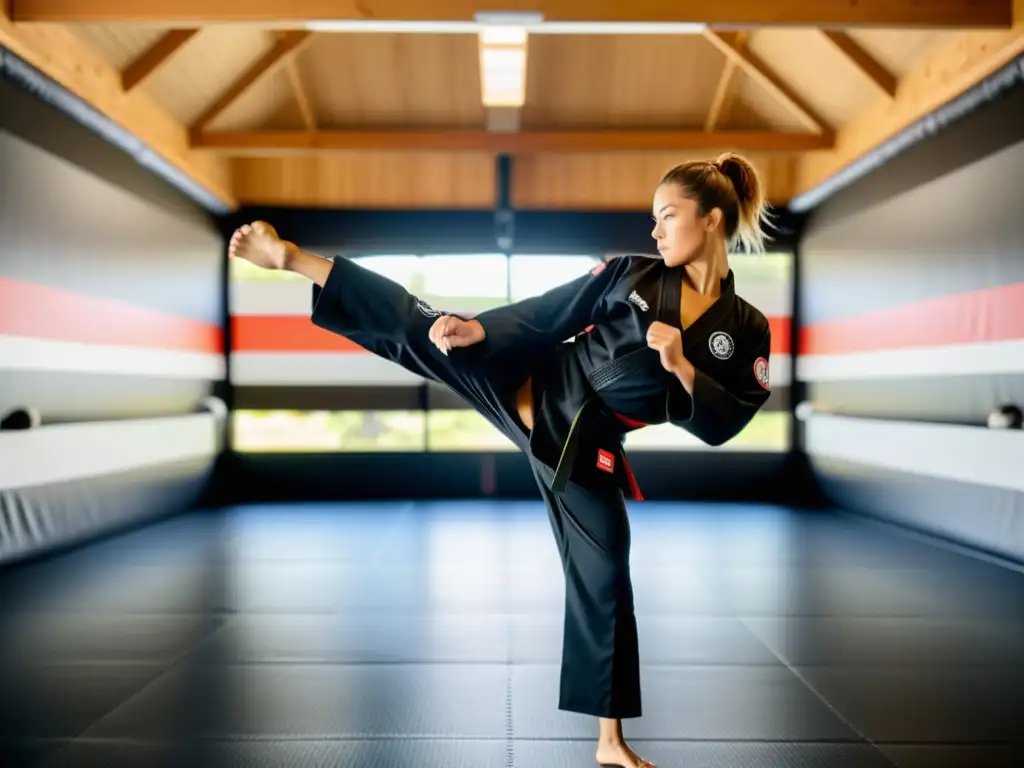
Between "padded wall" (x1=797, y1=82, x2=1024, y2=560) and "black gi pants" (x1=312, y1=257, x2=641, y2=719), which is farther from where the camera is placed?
"padded wall" (x1=797, y1=82, x2=1024, y2=560)

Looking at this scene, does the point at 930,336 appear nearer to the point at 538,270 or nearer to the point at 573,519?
the point at 538,270

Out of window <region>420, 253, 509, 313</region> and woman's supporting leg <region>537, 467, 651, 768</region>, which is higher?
window <region>420, 253, 509, 313</region>

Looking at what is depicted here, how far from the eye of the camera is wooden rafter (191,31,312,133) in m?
5.83

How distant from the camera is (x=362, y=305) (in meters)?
1.88

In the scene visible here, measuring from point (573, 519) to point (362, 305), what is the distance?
760 mm

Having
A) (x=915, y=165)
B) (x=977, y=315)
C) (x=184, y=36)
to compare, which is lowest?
(x=977, y=315)

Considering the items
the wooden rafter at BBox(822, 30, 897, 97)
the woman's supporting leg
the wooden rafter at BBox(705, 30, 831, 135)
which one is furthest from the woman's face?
the wooden rafter at BBox(705, 30, 831, 135)

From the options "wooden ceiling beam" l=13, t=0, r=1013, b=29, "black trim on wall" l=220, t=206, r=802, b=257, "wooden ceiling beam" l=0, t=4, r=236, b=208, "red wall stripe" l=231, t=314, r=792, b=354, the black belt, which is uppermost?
"wooden ceiling beam" l=13, t=0, r=1013, b=29

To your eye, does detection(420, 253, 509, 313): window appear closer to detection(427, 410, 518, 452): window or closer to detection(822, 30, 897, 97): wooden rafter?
detection(427, 410, 518, 452): window

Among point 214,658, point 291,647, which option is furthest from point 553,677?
point 214,658

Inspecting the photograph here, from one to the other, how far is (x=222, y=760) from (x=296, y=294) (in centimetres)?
581

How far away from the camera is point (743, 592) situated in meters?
3.82

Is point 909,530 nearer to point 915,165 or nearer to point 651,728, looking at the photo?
point 915,165

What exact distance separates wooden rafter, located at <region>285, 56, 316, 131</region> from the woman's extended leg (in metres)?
4.88
